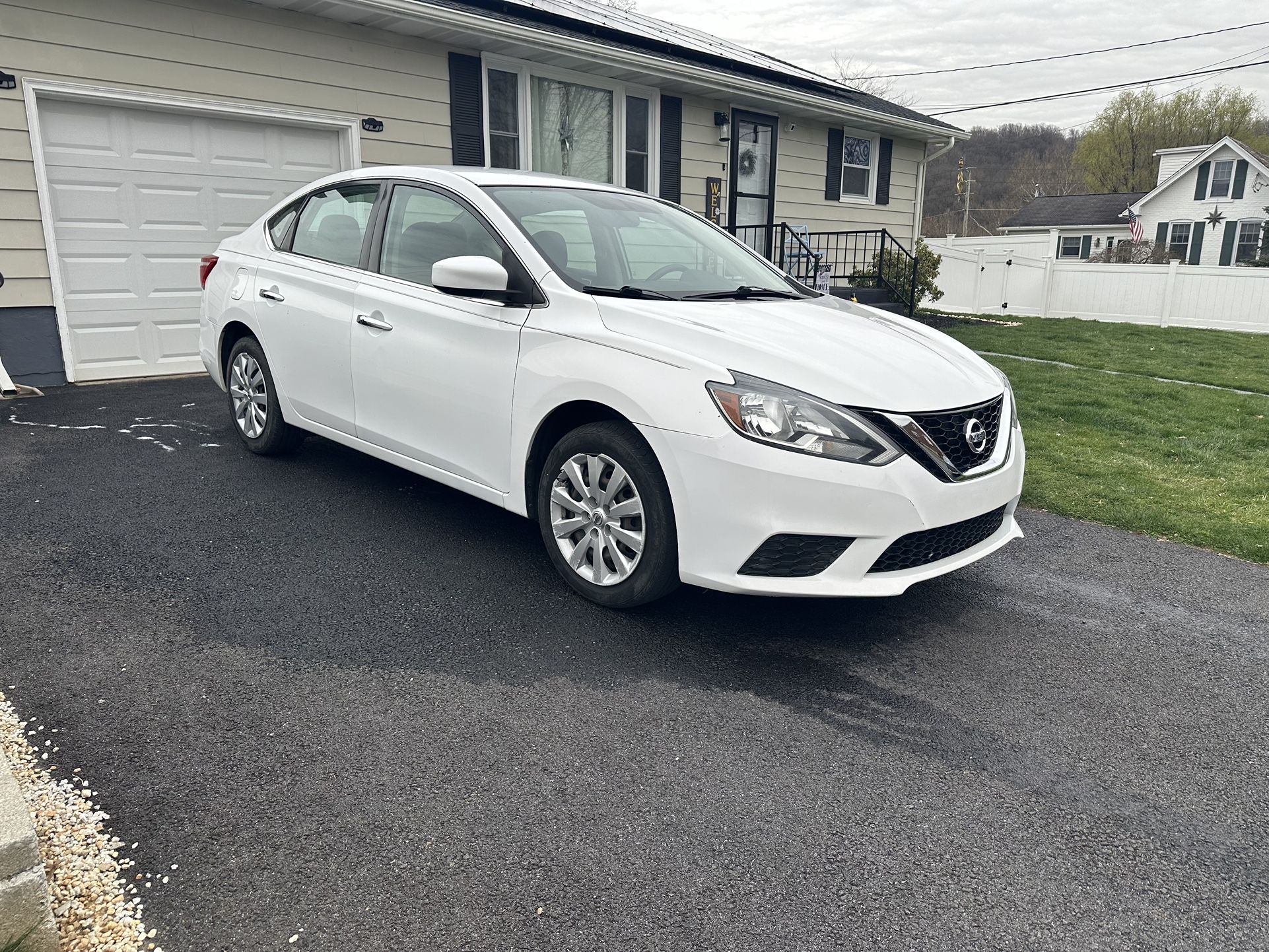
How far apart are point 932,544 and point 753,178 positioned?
35.7ft

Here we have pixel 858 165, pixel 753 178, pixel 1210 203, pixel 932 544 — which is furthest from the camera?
pixel 1210 203

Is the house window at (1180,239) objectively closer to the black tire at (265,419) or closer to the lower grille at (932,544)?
the lower grille at (932,544)

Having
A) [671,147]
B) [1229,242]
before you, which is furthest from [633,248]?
[1229,242]

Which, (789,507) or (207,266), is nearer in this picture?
(789,507)

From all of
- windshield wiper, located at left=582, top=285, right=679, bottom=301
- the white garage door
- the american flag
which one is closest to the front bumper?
windshield wiper, located at left=582, top=285, right=679, bottom=301

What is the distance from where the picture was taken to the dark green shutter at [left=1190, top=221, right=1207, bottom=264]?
40.0 metres

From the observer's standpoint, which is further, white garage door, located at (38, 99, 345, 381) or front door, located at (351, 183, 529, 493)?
white garage door, located at (38, 99, 345, 381)

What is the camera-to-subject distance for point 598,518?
360cm

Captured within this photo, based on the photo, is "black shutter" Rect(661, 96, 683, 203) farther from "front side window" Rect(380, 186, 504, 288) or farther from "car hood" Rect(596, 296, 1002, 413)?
"car hood" Rect(596, 296, 1002, 413)

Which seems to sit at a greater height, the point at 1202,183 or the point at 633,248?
the point at 1202,183

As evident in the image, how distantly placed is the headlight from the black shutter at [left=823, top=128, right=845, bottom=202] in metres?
12.2

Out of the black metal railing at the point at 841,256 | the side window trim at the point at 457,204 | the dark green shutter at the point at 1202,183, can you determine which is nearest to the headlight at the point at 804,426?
the side window trim at the point at 457,204

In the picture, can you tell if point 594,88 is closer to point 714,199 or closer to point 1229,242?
point 714,199

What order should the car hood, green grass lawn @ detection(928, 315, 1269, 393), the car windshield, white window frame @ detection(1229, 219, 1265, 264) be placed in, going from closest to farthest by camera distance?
the car hood, the car windshield, green grass lawn @ detection(928, 315, 1269, 393), white window frame @ detection(1229, 219, 1265, 264)
